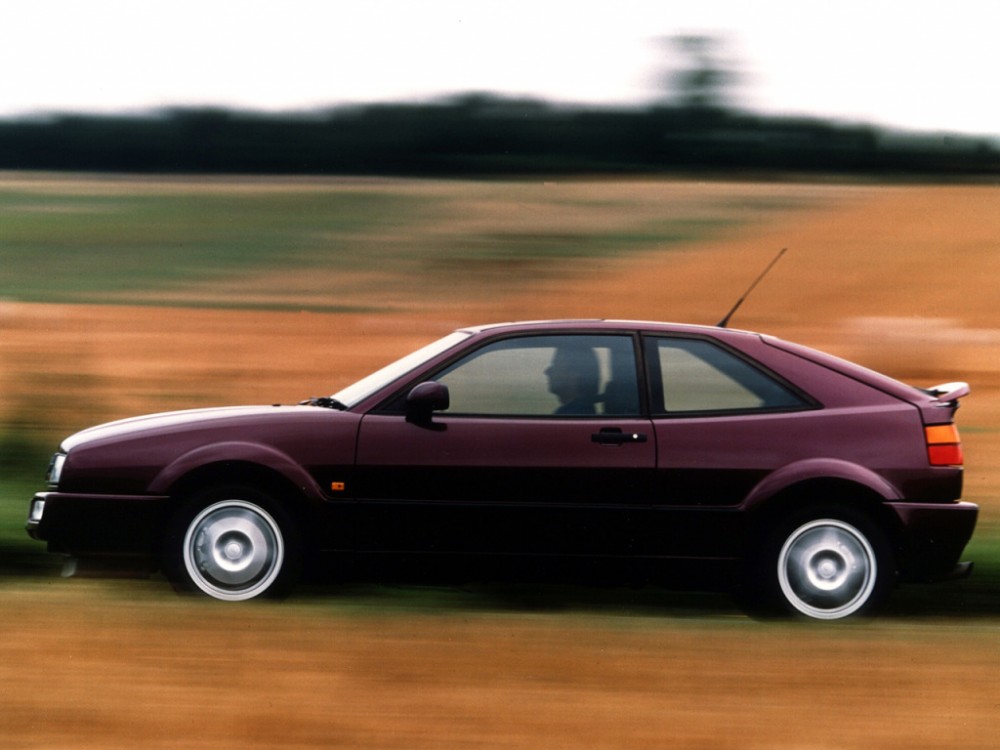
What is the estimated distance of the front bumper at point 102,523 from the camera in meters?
6.94

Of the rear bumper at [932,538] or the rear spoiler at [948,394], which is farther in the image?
the rear spoiler at [948,394]

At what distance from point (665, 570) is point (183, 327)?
36.8ft

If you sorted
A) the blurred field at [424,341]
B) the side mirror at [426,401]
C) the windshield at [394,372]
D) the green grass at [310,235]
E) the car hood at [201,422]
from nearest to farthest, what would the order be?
the blurred field at [424,341] → the side mirror at [426,401] → the car hood at [201,422] → the windshield at [394,372] → the green grass at [310,235]

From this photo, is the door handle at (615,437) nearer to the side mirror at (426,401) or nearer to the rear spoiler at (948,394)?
the side mirror at (426,401)

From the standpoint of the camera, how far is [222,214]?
24438mm

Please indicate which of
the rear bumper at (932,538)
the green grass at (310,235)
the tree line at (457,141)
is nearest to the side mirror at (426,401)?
the rear bumper at (932,538)

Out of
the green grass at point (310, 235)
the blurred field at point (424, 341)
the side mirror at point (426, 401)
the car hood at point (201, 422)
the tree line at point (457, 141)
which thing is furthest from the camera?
the tree line at point (457, 141)

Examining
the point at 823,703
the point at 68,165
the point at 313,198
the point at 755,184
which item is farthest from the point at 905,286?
the point at 823,703

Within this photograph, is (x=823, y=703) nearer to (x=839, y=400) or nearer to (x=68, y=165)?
(x=839, y=400)

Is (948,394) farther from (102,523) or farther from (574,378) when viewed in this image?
(102,523)

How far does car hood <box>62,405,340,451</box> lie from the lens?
7031 millimetres

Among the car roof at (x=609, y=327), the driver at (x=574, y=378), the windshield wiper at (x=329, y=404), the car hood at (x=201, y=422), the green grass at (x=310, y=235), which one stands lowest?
the car hood at (x=201, y=422)

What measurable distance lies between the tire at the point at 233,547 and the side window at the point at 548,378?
0.95 metres

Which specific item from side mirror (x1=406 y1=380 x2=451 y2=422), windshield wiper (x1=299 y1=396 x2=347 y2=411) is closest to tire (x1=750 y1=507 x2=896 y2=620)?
side mirror (x1=406 y1=380 x2=451 y2=422)
